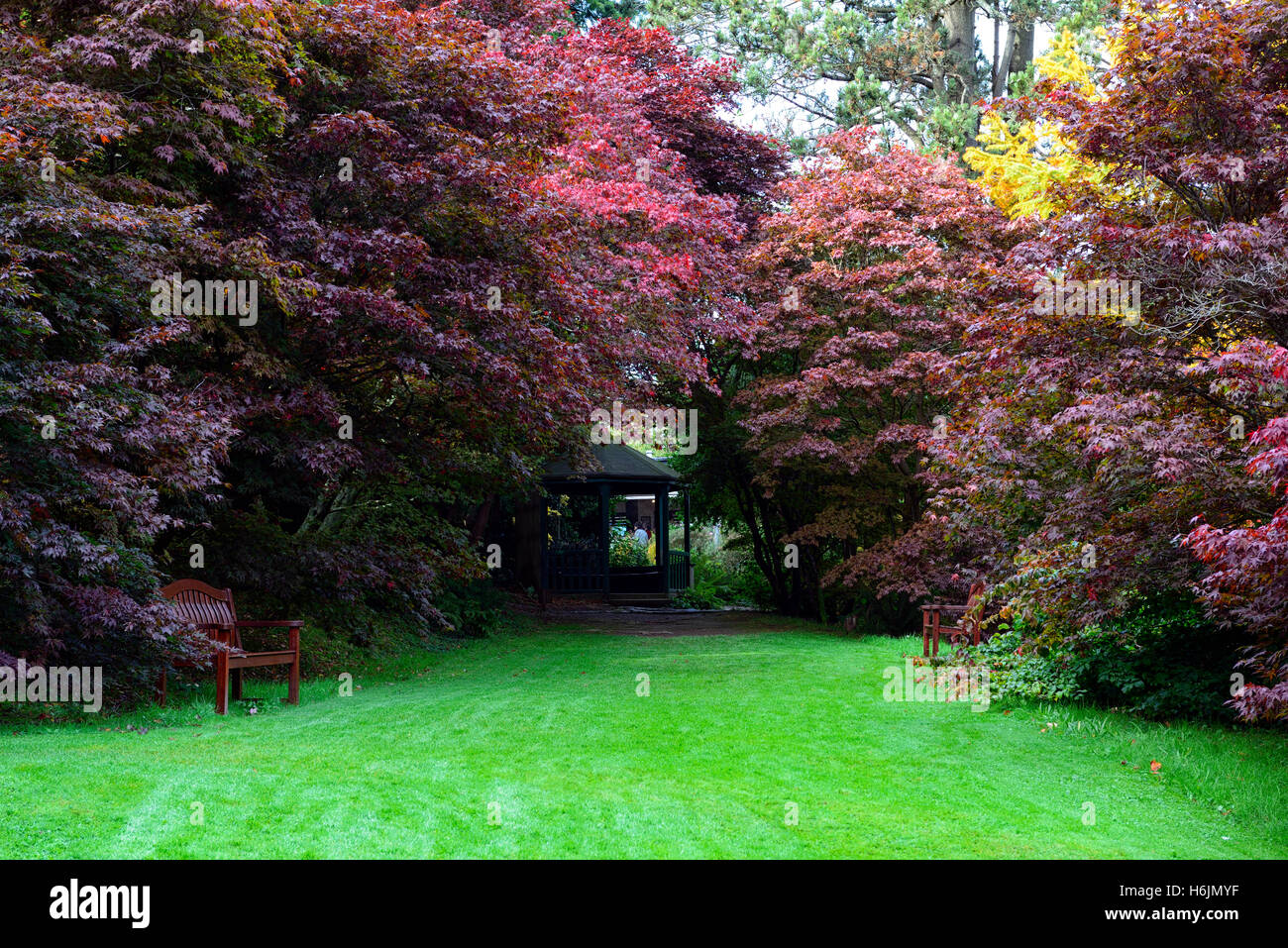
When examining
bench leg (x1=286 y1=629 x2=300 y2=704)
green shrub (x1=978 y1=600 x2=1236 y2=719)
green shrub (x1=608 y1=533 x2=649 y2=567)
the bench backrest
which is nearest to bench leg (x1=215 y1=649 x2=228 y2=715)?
the bench backrest

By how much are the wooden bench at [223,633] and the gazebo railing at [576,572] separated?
12.6 metres

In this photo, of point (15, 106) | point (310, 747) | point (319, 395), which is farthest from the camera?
point (319, 395)

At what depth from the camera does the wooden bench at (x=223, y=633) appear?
8508 millimetres

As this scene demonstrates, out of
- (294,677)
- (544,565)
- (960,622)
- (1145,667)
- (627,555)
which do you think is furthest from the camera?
(627,555)

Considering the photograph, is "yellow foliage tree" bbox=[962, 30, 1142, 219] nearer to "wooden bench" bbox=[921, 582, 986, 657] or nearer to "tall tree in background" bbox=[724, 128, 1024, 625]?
"tall tree in background" bbox=[724, 128, 1024, 625]

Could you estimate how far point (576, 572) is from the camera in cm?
2206

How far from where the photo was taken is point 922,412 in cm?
1719

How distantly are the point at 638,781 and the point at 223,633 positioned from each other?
4.78m

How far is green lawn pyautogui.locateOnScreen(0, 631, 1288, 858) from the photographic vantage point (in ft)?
15.6

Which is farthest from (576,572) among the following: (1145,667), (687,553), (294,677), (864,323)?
(1145,667)

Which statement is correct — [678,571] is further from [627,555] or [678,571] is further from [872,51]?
[872,51]

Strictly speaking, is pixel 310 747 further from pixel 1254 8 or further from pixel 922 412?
pixel 922 412
